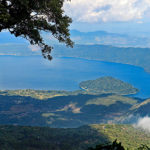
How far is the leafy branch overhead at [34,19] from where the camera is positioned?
47.8ft

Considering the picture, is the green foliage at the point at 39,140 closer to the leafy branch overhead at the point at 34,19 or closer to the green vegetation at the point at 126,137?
the green vegetation at the point at 126,137

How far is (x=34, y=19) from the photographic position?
53.5 ft

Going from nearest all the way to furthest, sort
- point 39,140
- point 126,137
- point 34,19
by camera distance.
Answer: point 34,19
point 39,140
point 126,137

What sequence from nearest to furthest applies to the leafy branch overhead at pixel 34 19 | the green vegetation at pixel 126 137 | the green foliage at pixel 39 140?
1. the leafy branch overhead at pixel 34 19
2. the green foliage at pixel 39 140
3. the green vegetation at pixel 126 137

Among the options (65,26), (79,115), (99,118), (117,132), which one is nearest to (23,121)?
(79,115)

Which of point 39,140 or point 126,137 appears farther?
point 126,137

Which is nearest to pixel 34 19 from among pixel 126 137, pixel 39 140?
pixel 39 140

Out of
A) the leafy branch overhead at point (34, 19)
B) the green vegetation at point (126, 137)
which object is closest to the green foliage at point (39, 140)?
the green vegetation at point (126, 137)

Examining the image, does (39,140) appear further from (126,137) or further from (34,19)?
(34,19)

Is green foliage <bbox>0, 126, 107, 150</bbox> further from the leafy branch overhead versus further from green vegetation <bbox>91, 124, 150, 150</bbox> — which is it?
the leafy branch overhead

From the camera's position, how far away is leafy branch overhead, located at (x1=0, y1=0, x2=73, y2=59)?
14.6 meters

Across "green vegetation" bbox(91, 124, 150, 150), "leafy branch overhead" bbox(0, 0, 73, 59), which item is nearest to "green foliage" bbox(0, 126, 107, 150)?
"green vegetation" bbox(91, 124, 150, 150)

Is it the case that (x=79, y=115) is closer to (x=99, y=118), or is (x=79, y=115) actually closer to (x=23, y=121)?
(x=99, y=118)

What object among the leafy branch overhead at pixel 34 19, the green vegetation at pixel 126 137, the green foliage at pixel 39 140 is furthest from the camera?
the green vegetation at pixel 126 137
